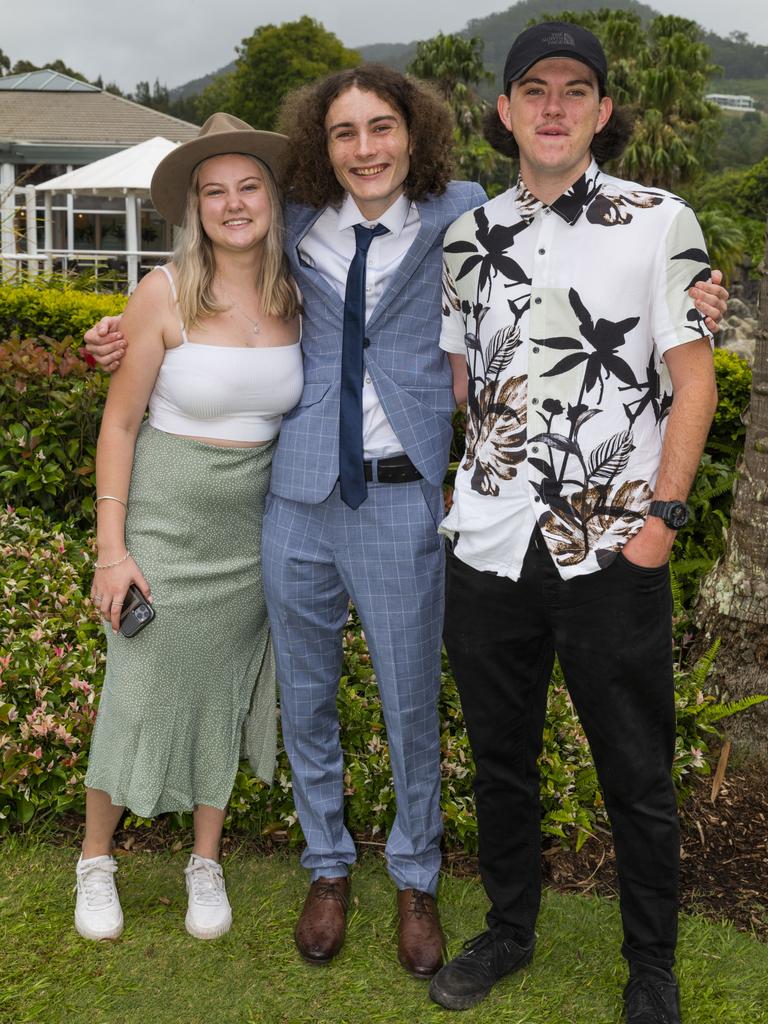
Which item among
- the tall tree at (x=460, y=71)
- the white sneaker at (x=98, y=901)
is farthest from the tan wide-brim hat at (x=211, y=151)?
the tall tree at (x=460, y=71)

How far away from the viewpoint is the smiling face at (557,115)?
2.33 m

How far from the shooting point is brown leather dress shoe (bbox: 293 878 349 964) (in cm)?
284

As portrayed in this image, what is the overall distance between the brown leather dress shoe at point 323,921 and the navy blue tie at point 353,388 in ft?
3.85

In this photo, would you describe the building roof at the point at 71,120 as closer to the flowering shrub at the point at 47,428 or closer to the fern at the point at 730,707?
the flowering shrub at the point at 47,428

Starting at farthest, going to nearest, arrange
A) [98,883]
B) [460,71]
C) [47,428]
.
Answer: [460,71] → [47,428] → [98,883]

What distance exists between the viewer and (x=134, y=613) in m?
2.79

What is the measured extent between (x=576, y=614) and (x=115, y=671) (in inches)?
51.9

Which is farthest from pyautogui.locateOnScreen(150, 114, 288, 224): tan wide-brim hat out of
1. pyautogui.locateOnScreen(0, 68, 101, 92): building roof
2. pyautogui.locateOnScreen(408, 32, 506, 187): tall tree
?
pyautogui.locateOnScreen(408, 32, 506, 187): tall tree

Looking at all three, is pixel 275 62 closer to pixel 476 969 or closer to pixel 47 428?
pixel 47 428

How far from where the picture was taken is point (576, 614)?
94.6 inches

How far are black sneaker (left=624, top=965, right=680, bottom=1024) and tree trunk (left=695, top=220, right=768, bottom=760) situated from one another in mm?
1264

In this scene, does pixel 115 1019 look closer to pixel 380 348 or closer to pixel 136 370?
pixel 136 370

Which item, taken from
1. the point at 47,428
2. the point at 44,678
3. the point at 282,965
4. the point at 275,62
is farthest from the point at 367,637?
the point at 275,62

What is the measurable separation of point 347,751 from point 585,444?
1670mm
